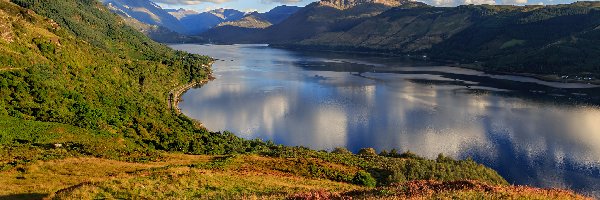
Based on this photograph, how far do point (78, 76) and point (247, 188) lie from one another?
91.3 metres

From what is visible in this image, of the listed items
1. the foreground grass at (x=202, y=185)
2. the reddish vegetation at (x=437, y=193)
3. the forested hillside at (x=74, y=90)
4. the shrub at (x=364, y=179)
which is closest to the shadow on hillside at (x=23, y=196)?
the foreground grass at (x=202, y=185)

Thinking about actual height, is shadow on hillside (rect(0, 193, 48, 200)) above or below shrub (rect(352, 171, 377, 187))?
above

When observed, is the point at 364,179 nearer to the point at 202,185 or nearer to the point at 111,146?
the point at 202,185

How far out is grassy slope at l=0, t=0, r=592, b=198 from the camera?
35.2m

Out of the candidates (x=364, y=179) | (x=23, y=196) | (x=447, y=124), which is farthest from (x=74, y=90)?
(x=447, y=124)

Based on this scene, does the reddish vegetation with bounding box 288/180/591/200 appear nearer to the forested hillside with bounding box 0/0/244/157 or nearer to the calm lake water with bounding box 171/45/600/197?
the forested hillside with bounding box 0/0/244/157

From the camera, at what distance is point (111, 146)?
59219mm

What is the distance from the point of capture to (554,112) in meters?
157

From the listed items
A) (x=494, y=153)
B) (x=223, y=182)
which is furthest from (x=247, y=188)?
(x=494, y=153)

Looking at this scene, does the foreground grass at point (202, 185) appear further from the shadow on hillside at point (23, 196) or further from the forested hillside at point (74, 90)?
the forested hillside at point (74, 90)

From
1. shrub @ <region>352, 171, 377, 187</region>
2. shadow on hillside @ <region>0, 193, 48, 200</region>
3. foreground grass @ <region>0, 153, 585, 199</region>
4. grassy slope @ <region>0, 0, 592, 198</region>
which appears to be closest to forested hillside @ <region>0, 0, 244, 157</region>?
grassy slope @ <region>0, 0, 592, 198</region>

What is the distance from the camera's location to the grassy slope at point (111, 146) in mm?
35250

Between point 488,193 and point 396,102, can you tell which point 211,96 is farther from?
point 488,193

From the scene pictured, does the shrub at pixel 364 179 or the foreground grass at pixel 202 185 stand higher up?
→ the foreground grass at pixel 202 185
